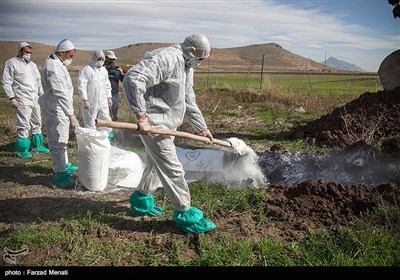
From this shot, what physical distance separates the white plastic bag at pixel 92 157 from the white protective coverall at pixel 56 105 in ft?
1.52

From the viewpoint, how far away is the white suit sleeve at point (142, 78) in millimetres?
2879

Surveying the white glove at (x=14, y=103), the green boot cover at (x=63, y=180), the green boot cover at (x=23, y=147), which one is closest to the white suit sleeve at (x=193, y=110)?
the green boot cover at (x=63, y=180)

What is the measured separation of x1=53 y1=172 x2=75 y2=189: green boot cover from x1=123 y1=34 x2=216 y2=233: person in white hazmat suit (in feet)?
5.58

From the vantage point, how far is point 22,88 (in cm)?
608

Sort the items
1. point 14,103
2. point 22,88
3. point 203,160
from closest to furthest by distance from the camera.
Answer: point 203,160, point 14,103, point 22,88

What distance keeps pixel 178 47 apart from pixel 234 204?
181cm

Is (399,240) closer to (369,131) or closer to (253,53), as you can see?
(369,131)

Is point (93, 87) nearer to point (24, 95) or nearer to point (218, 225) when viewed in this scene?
point (24, 95)

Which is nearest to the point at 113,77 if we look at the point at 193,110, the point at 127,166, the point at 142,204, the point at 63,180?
the point at 127,166

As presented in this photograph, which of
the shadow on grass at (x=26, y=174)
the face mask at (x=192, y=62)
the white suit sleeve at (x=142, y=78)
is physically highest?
the face mask at (x=192, y=62)

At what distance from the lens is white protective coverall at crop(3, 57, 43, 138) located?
5.92 meters

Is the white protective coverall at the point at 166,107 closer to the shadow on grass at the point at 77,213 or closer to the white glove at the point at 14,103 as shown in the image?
the shadow on grass at the point at 77,213

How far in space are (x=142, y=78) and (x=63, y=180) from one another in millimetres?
2398

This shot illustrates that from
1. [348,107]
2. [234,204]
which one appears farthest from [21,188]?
[348,107]
